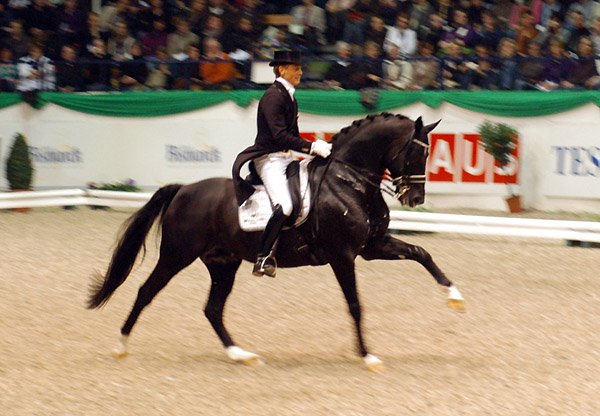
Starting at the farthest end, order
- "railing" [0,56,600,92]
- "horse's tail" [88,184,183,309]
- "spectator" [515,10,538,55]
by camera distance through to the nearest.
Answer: "railing" [0,56,600,92] → "spectator" [515,10,538,55] → "horse's tail" [88,184,183,309]

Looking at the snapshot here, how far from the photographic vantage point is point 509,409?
523cm

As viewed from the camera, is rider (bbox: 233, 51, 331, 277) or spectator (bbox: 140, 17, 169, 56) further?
spectator (bbox: 140, 17, 169, 56)

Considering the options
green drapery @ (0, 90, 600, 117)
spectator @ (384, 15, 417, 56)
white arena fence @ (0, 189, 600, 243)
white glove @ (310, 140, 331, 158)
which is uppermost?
spectator @ (384, 15, 417, 56)

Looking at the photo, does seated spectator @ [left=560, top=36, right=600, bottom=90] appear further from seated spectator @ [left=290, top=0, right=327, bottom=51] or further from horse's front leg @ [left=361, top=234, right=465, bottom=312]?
horse's front leg @ [left=361, top=234, right=465, bottom=312]

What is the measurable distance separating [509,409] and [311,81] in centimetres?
1026

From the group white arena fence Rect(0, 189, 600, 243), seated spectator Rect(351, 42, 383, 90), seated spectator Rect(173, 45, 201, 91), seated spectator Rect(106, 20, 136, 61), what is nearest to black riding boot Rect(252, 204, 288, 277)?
white arena fence Rect(0, 189, 600, 243)

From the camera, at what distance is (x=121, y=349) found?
6.64m

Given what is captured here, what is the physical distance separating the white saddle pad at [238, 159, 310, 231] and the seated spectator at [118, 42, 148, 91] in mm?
10134

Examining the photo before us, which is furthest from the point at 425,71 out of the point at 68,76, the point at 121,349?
the point at 121,349

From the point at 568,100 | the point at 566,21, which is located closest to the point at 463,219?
the point at 568,100

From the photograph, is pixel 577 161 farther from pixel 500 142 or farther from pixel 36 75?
pixel 36 75

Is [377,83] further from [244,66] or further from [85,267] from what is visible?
[85,267]

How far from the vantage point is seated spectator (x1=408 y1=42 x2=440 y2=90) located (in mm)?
13969

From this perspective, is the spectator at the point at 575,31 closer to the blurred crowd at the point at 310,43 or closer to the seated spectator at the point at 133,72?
the blurred crowd at the point at 310,43
